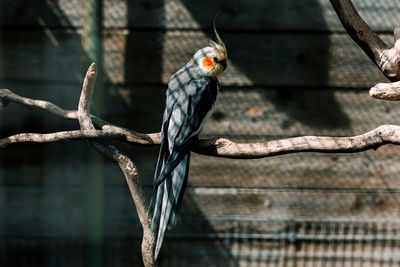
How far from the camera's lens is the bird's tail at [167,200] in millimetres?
Result: 946

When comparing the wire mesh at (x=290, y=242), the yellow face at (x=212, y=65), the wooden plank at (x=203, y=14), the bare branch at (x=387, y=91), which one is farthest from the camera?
the wire mesh at (x=290, y=242)

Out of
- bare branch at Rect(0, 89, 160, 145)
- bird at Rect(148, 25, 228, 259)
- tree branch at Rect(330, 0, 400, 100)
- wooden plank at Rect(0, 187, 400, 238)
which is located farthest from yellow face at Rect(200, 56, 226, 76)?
wooden plank at Rect(0, 187, 400, 238)

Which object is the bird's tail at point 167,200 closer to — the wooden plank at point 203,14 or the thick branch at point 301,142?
the thick branch at point 301,142

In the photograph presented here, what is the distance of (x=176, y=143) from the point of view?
1.03 metres

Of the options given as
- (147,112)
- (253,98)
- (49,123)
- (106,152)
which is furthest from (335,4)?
(49,123)

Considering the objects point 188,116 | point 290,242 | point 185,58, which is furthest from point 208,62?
point 290,242

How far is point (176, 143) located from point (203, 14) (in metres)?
0.59

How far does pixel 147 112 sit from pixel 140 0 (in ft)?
1.06

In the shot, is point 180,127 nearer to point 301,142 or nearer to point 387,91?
point 301,142

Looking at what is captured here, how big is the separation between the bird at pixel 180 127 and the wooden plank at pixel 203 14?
0.98 ft

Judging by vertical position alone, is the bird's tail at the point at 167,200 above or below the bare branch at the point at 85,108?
below

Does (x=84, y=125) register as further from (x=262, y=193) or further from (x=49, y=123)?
(x=262, y=193)

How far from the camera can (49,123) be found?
1502 millimetres

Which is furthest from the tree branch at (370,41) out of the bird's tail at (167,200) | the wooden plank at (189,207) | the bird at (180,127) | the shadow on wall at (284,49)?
→ the wooden plank at (189,207)
